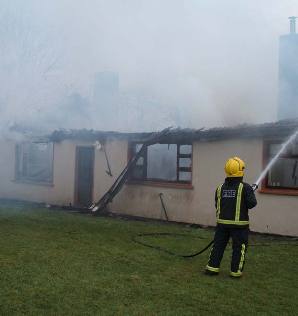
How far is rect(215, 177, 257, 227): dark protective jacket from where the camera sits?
6418 millimetres

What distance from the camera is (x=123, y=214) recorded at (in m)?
13.6

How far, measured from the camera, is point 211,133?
37.3 feet

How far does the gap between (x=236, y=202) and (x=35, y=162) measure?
11.8 m

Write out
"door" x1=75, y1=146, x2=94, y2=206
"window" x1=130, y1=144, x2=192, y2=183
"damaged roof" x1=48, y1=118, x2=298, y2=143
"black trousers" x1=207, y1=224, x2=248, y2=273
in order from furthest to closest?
"door" x1=75, y1=146, x2=94, y2=206 < "window" x1=130, y1=144, x2=192, y2=183 < "damaged roof" x1=48, y1=118, x2=298, y2=143 < "black trousers" x1=207, y1=224, x2=248, y2=273

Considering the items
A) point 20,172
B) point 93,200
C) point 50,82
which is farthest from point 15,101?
point 20,172

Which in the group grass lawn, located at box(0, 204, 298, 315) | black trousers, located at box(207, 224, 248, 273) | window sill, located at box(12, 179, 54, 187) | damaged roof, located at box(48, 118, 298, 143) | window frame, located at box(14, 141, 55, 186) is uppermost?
damaged roof, located at box(48, 118, 298, 143)

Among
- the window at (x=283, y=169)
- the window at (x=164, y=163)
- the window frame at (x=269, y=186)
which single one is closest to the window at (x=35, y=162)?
the window at (x=164, y=163)

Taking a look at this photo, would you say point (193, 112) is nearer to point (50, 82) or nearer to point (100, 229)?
point (50, 82)

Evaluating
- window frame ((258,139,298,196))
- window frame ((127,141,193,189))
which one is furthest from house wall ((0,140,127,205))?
window frame ((258,139,298,196))

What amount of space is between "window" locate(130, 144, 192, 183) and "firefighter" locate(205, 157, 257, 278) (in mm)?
5703

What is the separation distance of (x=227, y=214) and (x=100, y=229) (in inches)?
188

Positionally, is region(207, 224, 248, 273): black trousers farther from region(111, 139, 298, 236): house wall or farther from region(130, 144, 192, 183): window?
region(130, 144, 192, 183): window

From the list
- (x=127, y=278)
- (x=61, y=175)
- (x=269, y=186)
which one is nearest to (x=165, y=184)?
(x=269, y=186)

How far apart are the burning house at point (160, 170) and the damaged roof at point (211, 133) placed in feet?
0.07
